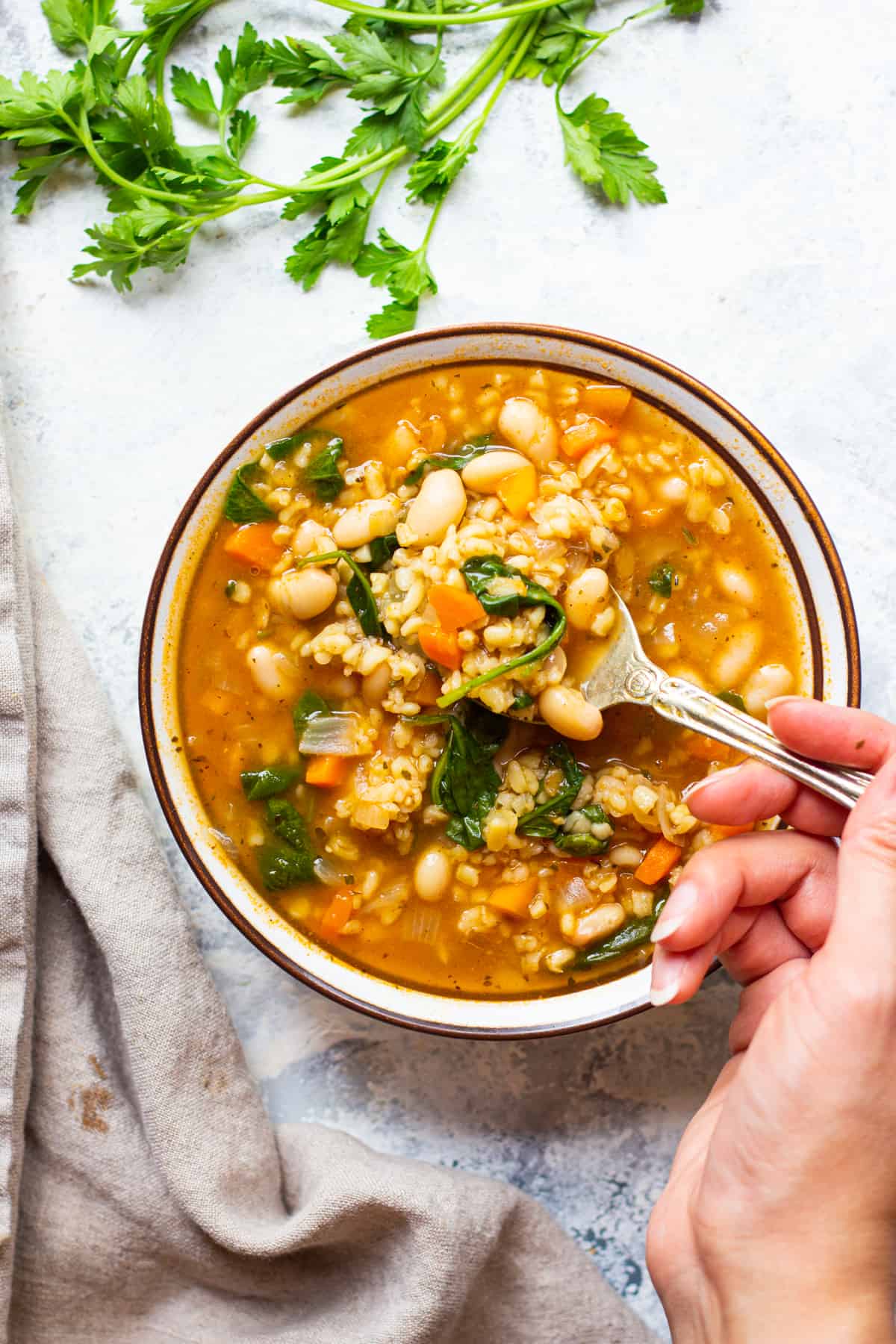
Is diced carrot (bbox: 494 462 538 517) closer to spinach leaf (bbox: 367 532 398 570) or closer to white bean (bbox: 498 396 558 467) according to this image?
white bean (bbox: 498 396 558 467)

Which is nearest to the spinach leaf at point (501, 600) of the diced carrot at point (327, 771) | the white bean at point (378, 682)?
the white bean at point (378, 682)

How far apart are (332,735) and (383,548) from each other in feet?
1.94

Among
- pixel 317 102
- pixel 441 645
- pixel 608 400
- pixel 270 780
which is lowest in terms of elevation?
pixel 270 780

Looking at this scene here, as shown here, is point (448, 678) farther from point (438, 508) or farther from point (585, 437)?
point (585, 437)

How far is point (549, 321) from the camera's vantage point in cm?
Answer: 388

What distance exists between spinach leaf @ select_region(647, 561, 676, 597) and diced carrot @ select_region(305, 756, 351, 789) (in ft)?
3.53

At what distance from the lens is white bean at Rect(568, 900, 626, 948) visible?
359 cm

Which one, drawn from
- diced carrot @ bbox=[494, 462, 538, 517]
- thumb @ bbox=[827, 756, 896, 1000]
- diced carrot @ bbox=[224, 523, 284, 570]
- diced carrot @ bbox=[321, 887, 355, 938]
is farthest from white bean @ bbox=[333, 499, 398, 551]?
thumb @ bbox=[827, 756, 896, 1000]

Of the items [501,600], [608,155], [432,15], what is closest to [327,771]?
[501,600]

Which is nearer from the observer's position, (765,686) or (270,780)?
(765,686)

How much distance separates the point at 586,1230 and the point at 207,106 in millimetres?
3930

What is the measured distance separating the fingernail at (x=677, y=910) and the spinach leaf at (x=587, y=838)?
18.7 inches

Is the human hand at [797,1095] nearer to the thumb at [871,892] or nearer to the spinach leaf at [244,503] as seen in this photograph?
the thumb at [871,892]

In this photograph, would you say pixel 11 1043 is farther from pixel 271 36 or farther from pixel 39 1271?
pixel 271 36
